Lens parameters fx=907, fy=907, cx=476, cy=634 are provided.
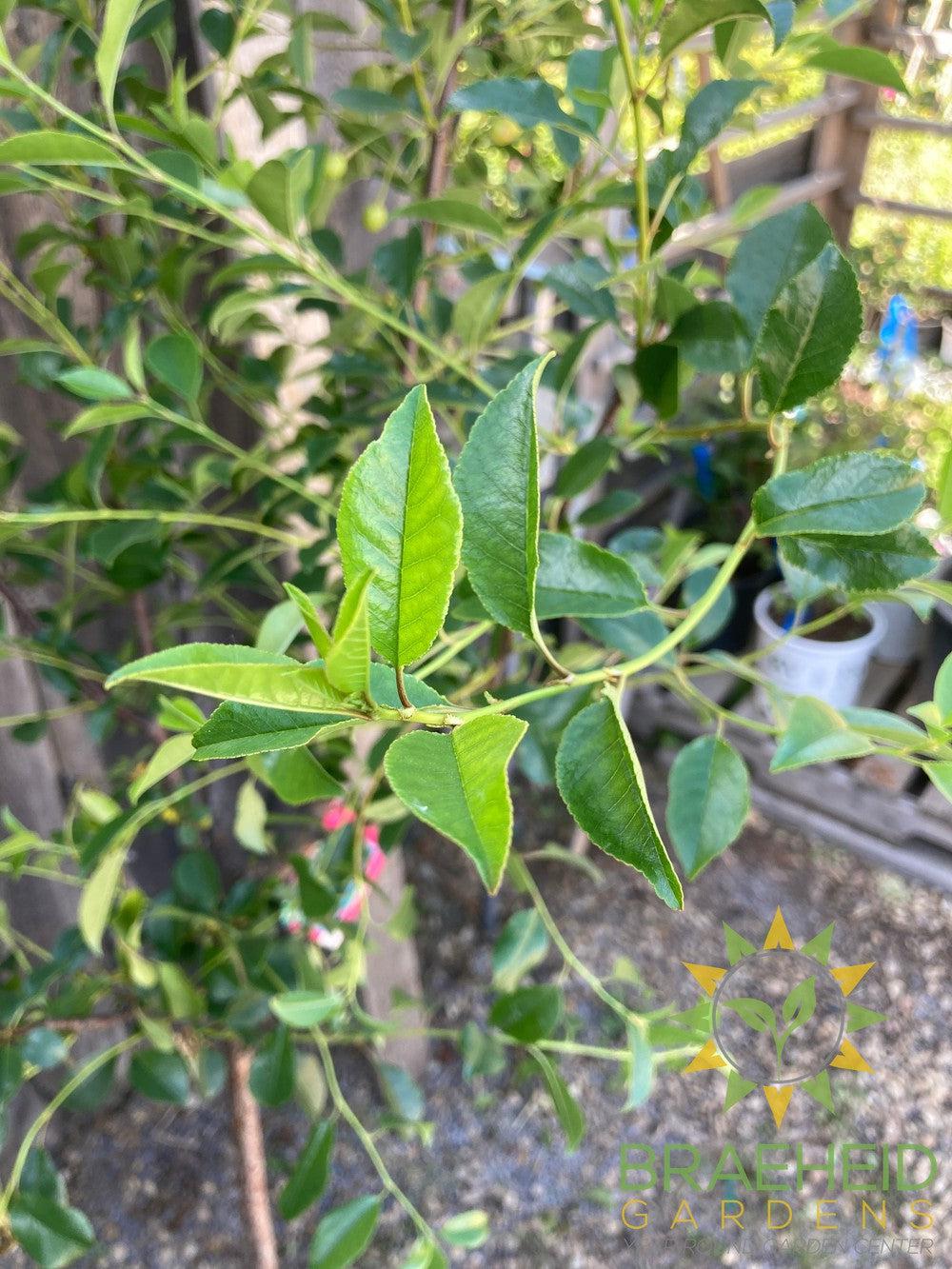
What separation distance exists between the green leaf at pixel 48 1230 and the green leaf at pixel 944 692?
0.71 m

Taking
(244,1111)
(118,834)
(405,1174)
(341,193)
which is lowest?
(405,1174)

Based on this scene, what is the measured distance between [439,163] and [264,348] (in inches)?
11.9

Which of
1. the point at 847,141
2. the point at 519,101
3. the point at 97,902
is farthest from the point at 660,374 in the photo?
the point at 847,141

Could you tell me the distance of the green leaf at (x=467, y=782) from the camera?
21 cm

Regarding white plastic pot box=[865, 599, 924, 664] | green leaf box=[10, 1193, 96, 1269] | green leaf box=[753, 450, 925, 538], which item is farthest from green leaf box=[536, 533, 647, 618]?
white plastic pot box=[865, 599, 924, 664]

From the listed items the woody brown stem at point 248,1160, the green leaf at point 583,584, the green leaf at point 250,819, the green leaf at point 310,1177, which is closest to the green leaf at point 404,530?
the green leaf at point 583,584

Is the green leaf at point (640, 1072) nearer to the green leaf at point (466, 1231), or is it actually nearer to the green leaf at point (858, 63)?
the green leaf at point (466, 1231)

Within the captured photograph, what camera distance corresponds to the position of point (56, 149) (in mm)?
387

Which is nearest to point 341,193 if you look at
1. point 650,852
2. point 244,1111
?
point 650,852

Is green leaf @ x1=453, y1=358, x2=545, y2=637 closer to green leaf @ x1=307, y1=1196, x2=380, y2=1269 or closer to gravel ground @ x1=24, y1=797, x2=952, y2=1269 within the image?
green leaf @ x1=307, y1=1196, x2=380, y2=1269

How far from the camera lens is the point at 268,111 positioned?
0.62m

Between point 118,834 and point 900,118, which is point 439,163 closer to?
point 118,834

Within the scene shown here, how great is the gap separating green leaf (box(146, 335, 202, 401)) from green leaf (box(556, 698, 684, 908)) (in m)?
0.37

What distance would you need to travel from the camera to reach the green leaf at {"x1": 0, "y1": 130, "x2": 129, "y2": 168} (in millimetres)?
378
